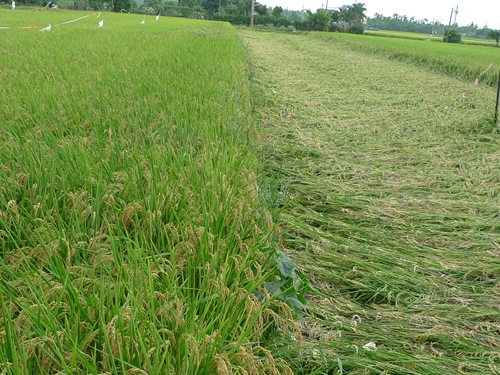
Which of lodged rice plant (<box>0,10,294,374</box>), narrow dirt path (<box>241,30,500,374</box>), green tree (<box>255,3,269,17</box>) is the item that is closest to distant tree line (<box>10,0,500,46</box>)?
green tree (<box>255,3,269,17</box>)

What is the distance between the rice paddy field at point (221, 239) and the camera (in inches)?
33.6

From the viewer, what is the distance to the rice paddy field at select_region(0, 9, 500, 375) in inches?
33.6

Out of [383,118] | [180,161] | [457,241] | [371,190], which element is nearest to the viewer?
[180,161]

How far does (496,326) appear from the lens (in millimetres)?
1491

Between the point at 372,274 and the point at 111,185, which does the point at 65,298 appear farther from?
the point at 372,274

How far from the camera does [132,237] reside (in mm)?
1339

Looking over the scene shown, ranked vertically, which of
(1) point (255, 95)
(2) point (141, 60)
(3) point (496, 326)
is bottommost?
(3) point (496, 326)

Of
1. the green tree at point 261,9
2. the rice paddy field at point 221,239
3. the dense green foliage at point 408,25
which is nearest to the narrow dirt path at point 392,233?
the rice paddy field at point 221,239

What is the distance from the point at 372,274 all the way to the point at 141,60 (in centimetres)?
384

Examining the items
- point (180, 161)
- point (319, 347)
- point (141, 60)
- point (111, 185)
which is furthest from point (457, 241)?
point (141, 60)

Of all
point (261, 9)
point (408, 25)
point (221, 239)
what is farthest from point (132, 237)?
point (408, 25)

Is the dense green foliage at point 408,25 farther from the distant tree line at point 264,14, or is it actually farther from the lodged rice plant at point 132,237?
the lodged rice plant at point 132,237

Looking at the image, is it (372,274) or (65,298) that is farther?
(372,274)

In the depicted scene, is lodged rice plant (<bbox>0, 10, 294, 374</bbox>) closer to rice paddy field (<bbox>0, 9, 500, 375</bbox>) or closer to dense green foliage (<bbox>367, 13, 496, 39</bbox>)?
rice paddy field (<bbox>0, 9, 500, 375</bbox>)
